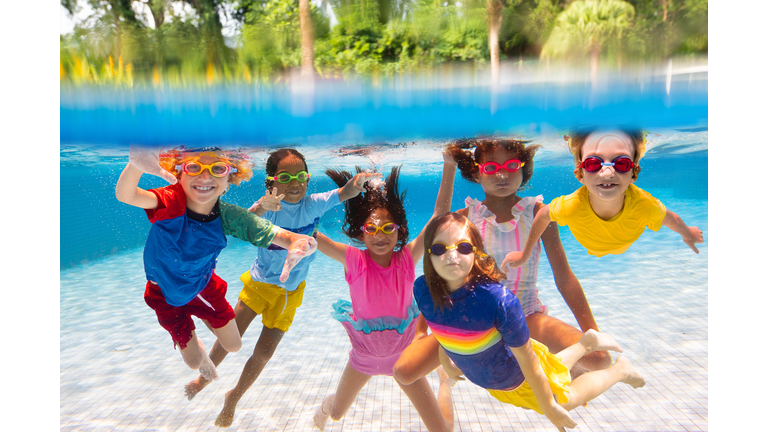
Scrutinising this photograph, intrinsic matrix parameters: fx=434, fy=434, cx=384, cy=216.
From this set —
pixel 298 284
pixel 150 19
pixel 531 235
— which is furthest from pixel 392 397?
pixel 150 19

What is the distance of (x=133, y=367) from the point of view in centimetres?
727

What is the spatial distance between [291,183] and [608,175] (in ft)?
10.4

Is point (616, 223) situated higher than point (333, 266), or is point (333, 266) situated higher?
point (616, 223)

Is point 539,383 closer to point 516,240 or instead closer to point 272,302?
point 516,240

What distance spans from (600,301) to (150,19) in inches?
376

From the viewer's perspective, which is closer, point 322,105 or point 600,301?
point 322,105

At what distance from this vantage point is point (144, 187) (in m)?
13.1

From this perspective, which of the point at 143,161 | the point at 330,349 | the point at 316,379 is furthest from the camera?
the point at 330,349

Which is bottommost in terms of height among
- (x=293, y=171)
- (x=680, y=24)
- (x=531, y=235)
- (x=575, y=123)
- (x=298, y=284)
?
(x=298, y=284)

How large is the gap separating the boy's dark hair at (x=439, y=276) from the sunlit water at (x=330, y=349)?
229 centimetres

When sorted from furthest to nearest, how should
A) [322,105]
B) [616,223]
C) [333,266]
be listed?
[333,266] → [322,105] → [616,223]

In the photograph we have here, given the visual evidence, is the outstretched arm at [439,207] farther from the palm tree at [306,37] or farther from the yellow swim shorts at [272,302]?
the palm tree at [306,37]

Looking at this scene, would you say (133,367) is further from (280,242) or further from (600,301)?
(600,301)

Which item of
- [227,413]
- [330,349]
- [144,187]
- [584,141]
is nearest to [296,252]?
[227,413]
